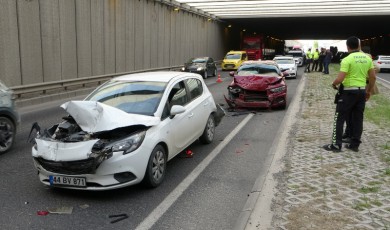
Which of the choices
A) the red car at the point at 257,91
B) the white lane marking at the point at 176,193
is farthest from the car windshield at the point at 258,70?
the white lane marking at the point at 176,193

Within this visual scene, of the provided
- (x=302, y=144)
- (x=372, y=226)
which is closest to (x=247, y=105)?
(x=302, y=144)

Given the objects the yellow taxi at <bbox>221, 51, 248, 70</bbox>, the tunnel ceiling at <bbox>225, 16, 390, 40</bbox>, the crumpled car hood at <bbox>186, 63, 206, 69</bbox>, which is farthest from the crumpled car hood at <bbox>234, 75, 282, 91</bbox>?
the tunnel ceiling at <bbox>225, 16, 390, 40</bbox>

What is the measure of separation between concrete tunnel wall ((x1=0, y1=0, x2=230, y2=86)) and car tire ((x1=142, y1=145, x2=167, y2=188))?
10819mm

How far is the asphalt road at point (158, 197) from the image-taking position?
→ 4.17 m

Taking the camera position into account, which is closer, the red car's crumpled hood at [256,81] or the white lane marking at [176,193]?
the white lane marking at [176,193]

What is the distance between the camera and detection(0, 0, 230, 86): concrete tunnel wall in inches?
571

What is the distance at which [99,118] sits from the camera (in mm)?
4941

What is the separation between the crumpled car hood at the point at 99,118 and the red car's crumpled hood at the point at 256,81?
665cm

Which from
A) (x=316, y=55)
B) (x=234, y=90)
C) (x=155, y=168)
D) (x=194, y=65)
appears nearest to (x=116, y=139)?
(x=155, y=168)

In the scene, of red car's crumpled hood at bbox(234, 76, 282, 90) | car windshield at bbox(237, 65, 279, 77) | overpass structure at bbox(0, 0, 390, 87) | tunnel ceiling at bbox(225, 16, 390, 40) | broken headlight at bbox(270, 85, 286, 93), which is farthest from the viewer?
tunnel ceiling at bbox(225, 16, 390, 40)

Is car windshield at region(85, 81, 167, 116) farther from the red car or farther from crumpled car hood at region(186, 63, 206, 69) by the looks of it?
crumpled car hood at region(186, 63, 206, 69)

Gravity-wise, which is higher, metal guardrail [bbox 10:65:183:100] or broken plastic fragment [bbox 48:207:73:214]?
metal guardrail [bbox 10:65:183:100]

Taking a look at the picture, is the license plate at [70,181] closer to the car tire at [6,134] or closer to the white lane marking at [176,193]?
the white lane marking at [176,193]

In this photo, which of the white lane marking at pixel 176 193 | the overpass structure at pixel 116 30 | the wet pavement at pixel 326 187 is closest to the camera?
the wet pavement at pixel 326 187
